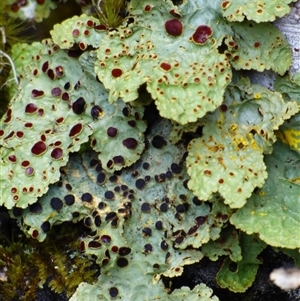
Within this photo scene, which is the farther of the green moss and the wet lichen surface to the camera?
the green moss

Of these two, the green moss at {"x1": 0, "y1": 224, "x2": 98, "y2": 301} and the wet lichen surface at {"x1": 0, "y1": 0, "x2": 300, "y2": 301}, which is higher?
the wet lichen surface at {"x1": 0, "y1": 0, "x2": 300, "y2": 301}

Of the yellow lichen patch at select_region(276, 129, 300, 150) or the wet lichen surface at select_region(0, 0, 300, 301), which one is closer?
the wet lichen surface at select_region(0, 0, 300, 301)

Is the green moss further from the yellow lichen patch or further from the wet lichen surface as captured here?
the yellow lichen patch

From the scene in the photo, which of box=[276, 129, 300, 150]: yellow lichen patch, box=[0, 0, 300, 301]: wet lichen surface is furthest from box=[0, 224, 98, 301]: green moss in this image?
box=[276, 129, 300, 150]: yellow lichen patch

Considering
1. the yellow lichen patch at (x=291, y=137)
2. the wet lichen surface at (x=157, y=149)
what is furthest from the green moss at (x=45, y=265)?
the yellow lichen patch at (x=291, y=137)

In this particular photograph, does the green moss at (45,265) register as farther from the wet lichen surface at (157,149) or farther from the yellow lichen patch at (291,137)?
the yellow lichen patch at (291,137)

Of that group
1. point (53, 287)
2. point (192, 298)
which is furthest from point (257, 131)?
point (53, 287)

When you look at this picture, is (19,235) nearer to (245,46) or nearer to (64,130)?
(64,130)
